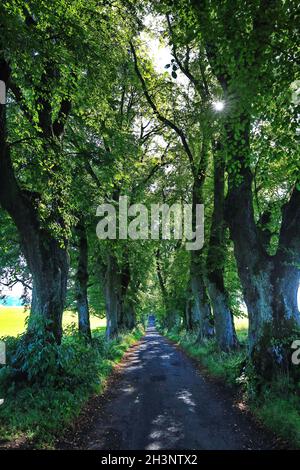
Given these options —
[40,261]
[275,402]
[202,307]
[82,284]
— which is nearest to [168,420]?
[275,402]

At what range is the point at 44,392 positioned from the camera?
808 centimetres

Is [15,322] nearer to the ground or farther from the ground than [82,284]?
nearer to the ground

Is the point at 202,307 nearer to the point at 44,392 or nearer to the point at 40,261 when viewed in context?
the point at 40,261

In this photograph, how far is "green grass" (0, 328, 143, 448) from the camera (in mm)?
6422

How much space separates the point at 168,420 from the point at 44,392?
3039mm

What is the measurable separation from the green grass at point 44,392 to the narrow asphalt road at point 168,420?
0.49 m

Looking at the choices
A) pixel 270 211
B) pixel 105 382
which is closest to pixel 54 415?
pixel 105 382

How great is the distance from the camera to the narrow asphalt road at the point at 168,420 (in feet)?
21.1

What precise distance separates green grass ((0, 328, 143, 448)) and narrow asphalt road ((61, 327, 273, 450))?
1.62 ft

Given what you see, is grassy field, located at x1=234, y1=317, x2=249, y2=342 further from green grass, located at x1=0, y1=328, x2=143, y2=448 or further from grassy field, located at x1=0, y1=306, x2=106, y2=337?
green grass, located at x1=0, y1=328, x2=143, y2=448

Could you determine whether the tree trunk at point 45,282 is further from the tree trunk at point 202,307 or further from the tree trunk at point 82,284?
the tree trunk at point 202,307

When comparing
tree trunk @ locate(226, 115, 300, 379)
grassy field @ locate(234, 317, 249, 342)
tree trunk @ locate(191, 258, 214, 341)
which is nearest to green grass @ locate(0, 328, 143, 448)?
tree trunk @ locate(226, 115, 300, 379)

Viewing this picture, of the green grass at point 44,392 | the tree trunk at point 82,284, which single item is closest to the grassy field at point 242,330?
the tree trunk at point 82,284

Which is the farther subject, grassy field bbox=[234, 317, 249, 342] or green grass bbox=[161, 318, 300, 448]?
grassy field bbox=[234, 317, 249, 342]
